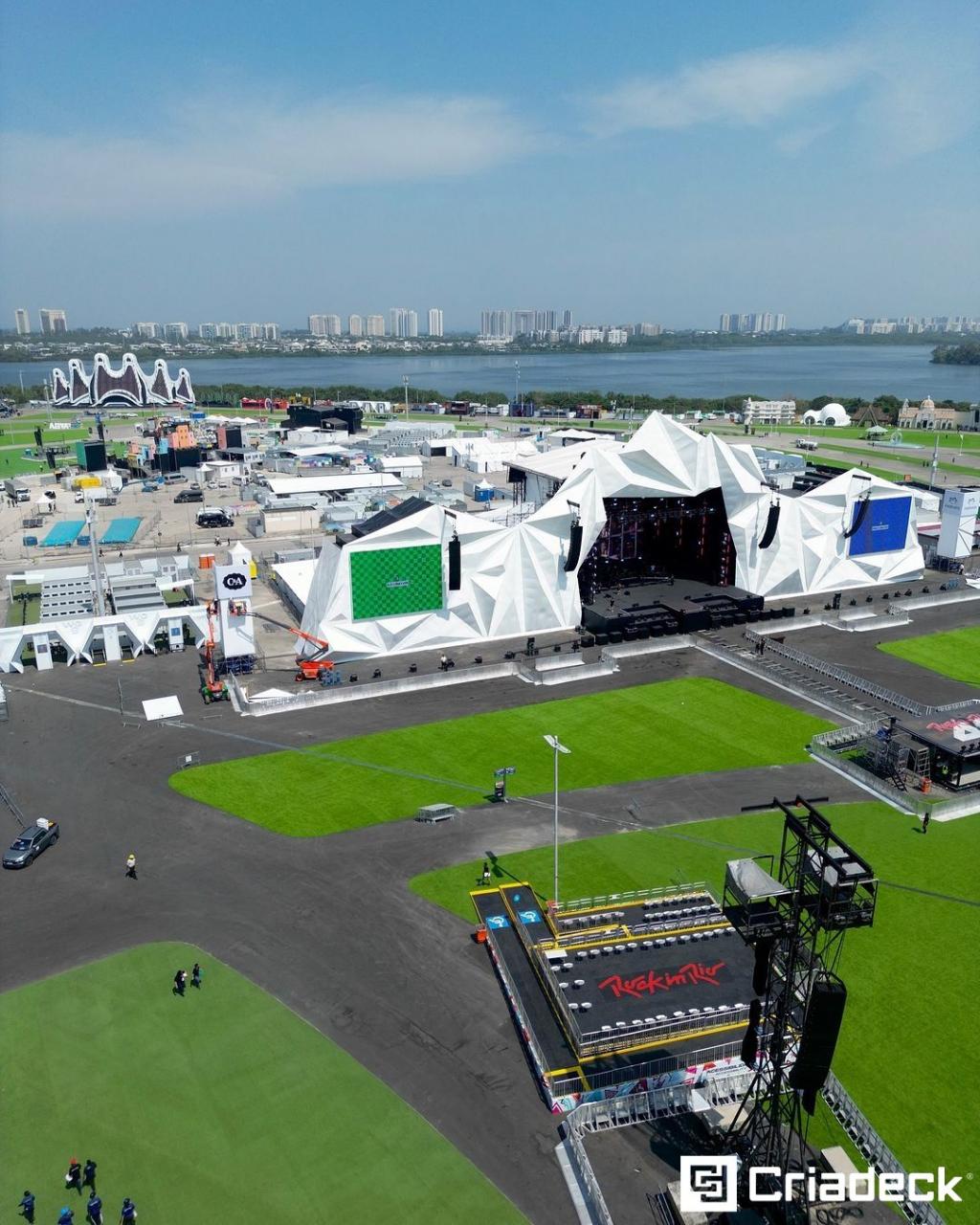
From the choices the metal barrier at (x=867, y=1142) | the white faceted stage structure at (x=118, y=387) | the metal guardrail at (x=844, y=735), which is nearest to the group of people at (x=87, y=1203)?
the metal barrier at (x=867, y=1142)

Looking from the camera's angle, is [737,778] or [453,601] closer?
[737,778]

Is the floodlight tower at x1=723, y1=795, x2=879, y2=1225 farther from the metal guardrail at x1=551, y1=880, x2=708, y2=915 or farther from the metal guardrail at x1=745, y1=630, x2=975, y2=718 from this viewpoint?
the metal guardrail at x1=745, y1=630, x2=975, y2=718

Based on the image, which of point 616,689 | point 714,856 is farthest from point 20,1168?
point 616,689

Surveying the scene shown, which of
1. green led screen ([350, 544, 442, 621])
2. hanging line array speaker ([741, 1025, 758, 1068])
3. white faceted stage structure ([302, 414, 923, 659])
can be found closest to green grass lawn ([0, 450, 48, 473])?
green led screen ([350, 544, 442, 621])

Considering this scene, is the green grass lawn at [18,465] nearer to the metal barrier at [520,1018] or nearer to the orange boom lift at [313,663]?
the orange boom lift at [313,663]

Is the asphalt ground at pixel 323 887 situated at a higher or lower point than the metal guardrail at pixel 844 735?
lower

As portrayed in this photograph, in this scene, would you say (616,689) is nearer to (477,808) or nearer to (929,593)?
(477,808)
